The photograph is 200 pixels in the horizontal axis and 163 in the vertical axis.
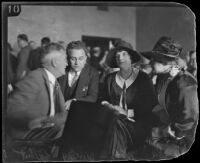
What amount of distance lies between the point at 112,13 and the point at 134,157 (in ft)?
2.84

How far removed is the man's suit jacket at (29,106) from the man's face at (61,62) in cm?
11

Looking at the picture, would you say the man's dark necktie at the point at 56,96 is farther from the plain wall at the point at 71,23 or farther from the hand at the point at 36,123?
the plain wall at the point at 71,23

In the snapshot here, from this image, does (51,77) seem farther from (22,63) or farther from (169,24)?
(169,24)

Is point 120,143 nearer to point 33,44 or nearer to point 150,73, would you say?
point 150,73

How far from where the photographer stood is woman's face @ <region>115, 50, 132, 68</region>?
2129mm

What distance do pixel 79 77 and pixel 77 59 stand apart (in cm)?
11

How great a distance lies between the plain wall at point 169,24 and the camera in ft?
7.06

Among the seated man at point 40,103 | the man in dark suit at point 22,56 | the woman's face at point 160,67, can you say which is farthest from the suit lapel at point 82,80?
the woman's face at point 160,67

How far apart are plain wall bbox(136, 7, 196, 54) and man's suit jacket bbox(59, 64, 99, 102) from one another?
0.39 metres

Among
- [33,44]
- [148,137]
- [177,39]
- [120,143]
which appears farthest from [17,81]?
[177,39]

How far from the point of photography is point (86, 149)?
208 centimetres

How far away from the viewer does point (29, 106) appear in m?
2.04

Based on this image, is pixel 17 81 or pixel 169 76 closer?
pixel 17 81

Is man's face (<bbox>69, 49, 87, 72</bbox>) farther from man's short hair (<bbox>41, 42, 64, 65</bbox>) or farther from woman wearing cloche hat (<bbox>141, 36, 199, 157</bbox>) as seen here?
woman wearing cloche hat (<bbox>141, 36, 199, 157</bbox>)
